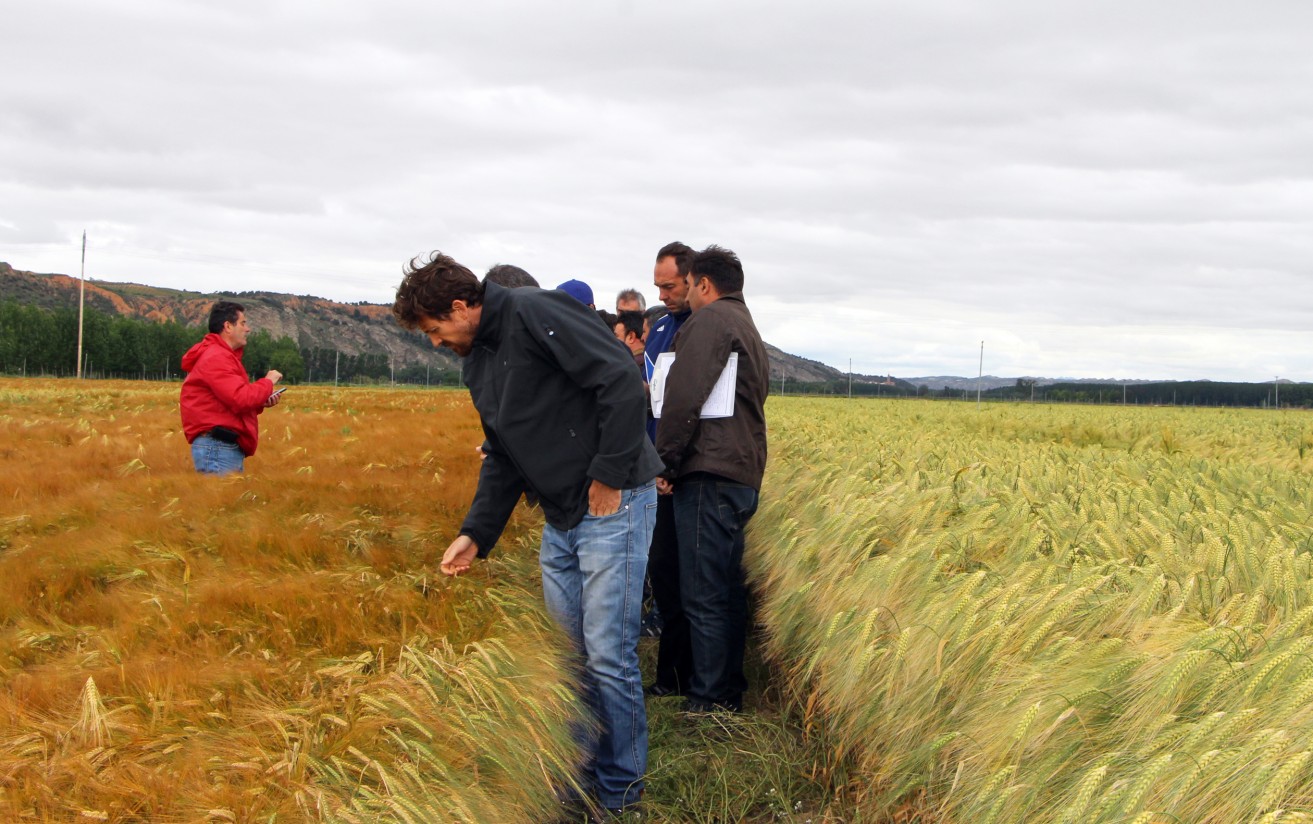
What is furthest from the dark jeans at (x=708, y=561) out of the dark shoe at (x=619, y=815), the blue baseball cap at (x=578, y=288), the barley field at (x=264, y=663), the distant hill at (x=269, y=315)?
the distant hill at (x=269, y=315)

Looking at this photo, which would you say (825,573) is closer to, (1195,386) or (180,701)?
(180,701)

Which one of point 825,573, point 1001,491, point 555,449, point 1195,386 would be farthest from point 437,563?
point 1195,386

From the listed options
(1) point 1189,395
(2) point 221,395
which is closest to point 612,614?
(2) point 221,395

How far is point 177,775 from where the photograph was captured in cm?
211

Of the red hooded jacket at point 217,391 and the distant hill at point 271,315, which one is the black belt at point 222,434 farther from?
the distant hill at point 271,315

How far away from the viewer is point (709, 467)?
14.4 feet

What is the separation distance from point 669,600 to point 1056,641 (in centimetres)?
266

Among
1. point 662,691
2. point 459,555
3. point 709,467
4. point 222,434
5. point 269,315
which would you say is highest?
point 269,315

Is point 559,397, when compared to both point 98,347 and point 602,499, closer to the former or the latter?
point 602,499

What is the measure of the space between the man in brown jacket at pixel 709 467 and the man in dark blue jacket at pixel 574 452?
903 mm

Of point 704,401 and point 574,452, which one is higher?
point 704,401

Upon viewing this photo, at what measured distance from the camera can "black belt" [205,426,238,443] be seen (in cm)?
606

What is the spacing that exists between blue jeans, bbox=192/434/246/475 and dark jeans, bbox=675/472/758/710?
344cm

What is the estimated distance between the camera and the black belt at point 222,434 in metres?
6.06
